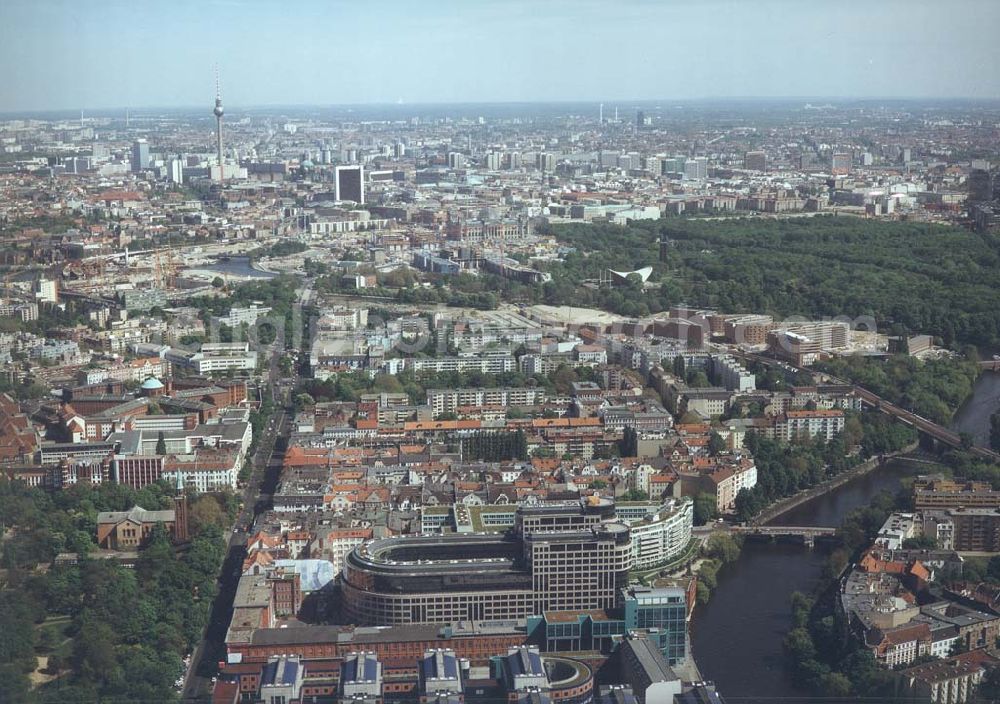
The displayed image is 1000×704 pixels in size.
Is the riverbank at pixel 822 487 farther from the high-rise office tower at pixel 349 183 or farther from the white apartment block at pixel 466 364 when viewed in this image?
the high-rise office tower at pixel 349 183

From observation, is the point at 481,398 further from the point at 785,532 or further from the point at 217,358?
the point at 785,532

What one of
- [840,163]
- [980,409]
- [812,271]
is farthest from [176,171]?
[980,409]

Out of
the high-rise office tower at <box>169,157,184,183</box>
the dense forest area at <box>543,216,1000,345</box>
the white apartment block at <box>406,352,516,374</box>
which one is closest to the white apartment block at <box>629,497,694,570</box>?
the white apartment block at <box>406,352,516,374</box>

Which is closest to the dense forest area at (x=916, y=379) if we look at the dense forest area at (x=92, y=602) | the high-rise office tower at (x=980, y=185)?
the dense forest area at (x=92, y=602)

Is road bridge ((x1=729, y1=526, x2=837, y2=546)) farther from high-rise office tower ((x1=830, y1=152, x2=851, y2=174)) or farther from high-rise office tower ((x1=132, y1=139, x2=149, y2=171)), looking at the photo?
high-rise office tower ((x1=132, y1=139, x2=149, y2=171))

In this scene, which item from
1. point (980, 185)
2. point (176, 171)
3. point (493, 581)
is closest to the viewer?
point (493, 581)

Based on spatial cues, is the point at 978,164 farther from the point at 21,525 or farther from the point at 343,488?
the point at 21,525

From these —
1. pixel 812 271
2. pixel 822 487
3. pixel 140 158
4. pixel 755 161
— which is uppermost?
pixel 755 161
